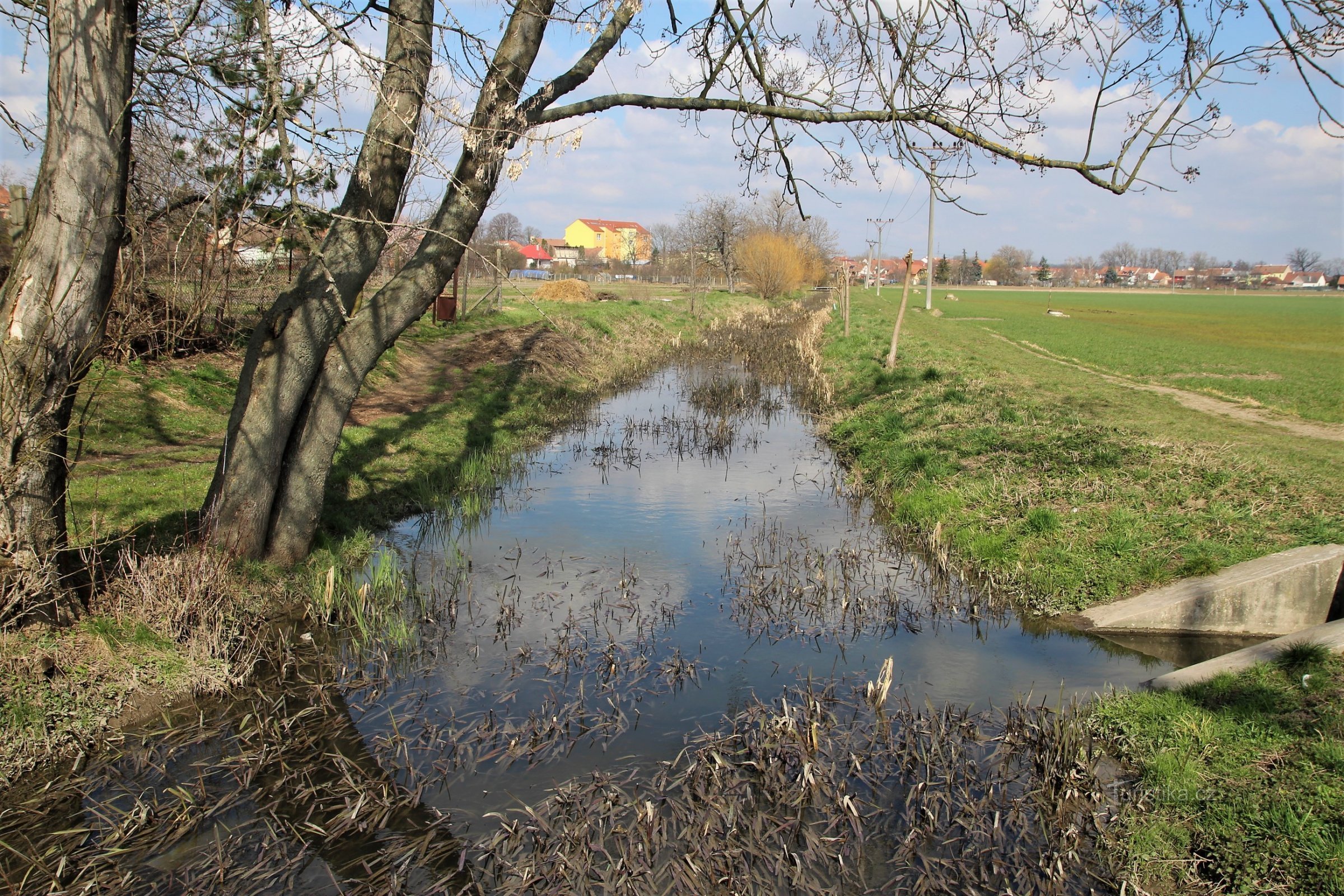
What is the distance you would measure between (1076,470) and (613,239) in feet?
392

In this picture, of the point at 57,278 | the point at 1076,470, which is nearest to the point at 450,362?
the point at 1076,470

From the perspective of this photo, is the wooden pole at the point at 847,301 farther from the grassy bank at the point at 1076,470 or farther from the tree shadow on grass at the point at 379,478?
the tree shadow on grass at the point at 379,478

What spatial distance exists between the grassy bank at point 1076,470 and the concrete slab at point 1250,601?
36cm

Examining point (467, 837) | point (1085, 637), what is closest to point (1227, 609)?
point (1085, 637)

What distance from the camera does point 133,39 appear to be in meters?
5.51

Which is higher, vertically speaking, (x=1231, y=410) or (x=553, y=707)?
(x=1231, y=410)

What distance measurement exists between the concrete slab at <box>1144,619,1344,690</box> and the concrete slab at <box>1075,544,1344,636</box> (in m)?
0.88

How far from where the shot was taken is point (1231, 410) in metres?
16.1

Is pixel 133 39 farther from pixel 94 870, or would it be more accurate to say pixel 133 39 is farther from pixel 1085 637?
pixel 1085 637

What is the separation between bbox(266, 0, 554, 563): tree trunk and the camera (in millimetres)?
6969

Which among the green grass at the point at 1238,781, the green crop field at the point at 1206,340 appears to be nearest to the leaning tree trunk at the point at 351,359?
the green grass at the point at 1238,781

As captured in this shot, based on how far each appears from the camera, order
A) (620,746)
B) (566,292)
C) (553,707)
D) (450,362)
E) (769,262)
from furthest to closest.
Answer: (769,262) → (566,292) → (450,362) → (553,707) → (620,746)

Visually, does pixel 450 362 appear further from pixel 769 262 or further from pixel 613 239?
pixel 613 239

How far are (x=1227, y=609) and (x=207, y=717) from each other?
750 centimetres
